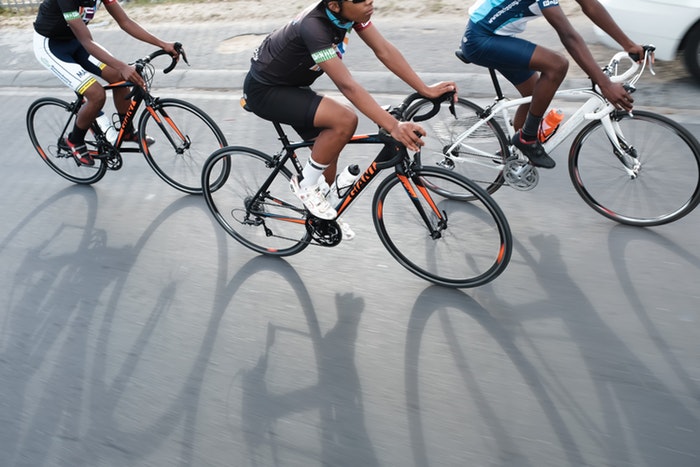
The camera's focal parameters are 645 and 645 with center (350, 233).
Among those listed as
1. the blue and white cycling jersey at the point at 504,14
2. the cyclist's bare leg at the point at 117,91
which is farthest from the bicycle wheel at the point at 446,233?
the cyclist's bare leg at the point at 117,91

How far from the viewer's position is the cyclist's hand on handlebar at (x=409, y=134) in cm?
330

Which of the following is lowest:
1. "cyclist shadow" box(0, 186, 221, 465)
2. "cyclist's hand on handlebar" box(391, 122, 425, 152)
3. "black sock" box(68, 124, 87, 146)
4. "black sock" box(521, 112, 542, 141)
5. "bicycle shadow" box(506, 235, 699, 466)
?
"cyclist shadow" box(0, 186, 221, 465)

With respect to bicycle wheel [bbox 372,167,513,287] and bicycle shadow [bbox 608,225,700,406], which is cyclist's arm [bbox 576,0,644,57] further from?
bicycle wheel [bbox 372,167,513,287]

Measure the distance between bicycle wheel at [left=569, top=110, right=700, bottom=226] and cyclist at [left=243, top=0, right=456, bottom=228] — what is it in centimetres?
136

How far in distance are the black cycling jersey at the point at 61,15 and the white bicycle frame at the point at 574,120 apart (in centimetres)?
293

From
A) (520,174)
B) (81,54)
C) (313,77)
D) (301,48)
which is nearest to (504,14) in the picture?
(520,174)

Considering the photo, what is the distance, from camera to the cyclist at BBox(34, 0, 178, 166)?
189 inches

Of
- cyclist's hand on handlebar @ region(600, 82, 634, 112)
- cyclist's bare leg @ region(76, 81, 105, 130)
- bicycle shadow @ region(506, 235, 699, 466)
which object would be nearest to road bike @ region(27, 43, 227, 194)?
cyclist's bare leg @ region(76, 81, 105, 130)

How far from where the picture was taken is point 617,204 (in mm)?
4516

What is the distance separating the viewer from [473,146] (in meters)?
4.77

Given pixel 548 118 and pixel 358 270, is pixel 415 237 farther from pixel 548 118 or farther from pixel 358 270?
pixel 548 118

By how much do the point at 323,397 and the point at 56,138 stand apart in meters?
3.92

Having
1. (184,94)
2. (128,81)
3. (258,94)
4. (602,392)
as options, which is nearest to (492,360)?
(602,392)

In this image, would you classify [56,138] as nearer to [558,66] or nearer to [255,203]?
[255,203]
